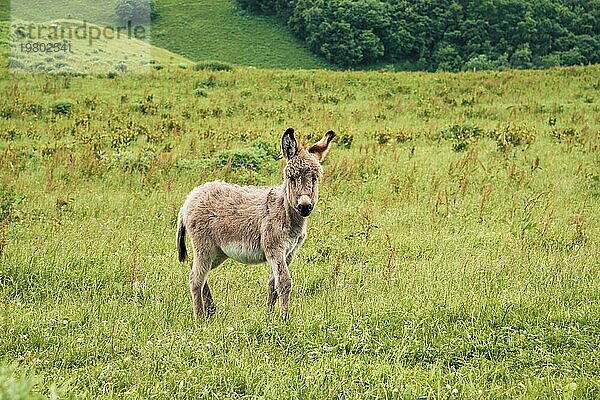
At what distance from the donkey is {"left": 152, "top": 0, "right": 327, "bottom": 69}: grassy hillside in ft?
172

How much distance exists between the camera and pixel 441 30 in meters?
65.1

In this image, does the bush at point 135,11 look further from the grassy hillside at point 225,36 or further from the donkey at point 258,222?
the donkey at point 258,222

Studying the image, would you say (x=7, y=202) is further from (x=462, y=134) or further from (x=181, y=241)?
(x=462, y=134)

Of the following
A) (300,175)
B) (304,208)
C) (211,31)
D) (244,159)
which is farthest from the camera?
(211,31)

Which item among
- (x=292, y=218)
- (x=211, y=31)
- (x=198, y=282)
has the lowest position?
(x=198, y=282)

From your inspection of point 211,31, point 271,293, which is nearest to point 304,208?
point 271,293

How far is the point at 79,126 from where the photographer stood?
17719mm

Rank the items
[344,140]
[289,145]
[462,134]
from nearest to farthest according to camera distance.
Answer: [289,145], [344,140], [462,134]

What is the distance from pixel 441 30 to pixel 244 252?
63.9 meters

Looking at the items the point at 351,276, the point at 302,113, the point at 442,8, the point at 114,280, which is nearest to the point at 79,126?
the point at 302,113

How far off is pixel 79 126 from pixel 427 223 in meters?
12.1

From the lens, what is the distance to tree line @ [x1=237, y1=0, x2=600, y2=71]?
61125 mm

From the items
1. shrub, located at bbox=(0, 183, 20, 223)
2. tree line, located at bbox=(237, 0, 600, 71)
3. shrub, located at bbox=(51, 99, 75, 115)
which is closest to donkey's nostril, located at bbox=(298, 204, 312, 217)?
shrub, located at bbox=(0, 183, 20, 223)

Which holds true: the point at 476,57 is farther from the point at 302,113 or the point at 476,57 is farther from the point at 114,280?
the point at 114,280
